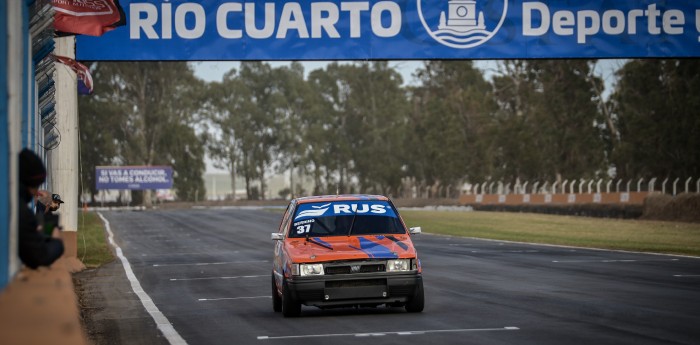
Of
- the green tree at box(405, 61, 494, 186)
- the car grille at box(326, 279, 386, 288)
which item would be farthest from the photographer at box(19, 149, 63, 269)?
the green tree at box(405, 61, 494, 186)

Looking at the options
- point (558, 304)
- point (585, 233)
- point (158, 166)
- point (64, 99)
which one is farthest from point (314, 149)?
point (558, 304)

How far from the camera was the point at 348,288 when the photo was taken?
14.5m

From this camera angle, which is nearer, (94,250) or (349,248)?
(349,248)

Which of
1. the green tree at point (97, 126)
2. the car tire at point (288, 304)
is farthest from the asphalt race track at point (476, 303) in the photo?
the green tree at point (97, 126)

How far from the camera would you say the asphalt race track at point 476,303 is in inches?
493

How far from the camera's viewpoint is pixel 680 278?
2072cm

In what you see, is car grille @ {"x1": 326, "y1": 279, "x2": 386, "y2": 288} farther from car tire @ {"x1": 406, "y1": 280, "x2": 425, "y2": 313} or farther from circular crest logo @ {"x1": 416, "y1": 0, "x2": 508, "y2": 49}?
circular crest logo @ {"x1": 416, "y1": 0, "x2": 508, "y2": 49}

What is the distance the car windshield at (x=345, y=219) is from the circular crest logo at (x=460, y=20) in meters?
7.28

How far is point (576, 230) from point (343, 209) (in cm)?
3195

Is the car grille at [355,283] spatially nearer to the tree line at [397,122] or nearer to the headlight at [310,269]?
the headlight at [310,269]

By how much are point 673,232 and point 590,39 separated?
20.8m

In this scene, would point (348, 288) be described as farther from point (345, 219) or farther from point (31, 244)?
point (31, 244)

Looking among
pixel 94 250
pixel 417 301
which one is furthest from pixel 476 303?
pixel 94 250

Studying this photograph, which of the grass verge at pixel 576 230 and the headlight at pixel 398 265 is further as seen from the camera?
the grass verge at pixel 576 230
